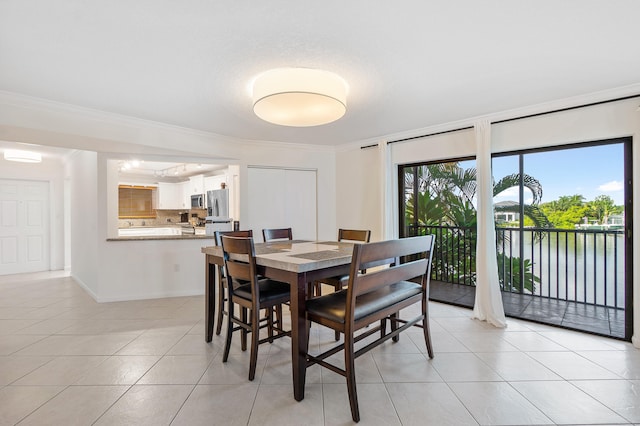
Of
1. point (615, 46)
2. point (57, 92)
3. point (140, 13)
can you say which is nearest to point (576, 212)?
point (615, 46)

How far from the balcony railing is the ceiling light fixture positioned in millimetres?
6197

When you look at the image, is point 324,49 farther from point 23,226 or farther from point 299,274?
point 23,226

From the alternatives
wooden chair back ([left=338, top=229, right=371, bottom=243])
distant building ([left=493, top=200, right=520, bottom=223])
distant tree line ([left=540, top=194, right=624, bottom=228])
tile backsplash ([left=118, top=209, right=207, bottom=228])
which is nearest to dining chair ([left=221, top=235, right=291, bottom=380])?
wooden chair back ([left=338, top=229, right=371, bottom=243])

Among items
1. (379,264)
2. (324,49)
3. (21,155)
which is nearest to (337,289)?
(379,264)

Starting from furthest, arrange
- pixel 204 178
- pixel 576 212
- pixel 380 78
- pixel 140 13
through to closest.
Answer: pixel 204 178 → pixel 576 212 → pixel 380 78 → pixel 140 13

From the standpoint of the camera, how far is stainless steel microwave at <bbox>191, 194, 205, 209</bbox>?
5.84 metres

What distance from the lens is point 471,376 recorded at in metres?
2.05

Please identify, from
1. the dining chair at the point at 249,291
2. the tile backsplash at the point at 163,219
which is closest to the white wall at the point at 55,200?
the tile backsplash at the point at 163,219

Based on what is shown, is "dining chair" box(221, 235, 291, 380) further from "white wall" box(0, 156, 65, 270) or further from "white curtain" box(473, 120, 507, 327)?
"white wall" box(0, 156, 65, 270)

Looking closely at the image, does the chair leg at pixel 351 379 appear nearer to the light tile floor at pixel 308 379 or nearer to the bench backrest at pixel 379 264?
the light tile floor at pixel 308 379

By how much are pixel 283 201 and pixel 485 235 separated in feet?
9.24

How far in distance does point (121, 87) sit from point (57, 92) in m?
0.62

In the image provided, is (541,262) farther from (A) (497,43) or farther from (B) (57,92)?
(B) (57,92)

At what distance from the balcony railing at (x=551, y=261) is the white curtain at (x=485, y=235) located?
1.13 meters
